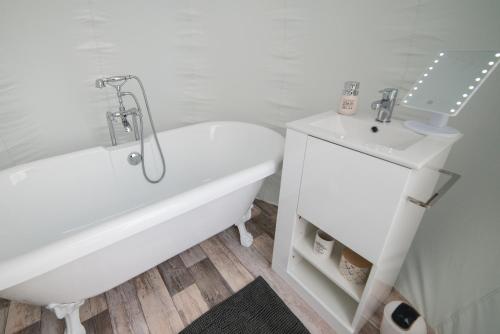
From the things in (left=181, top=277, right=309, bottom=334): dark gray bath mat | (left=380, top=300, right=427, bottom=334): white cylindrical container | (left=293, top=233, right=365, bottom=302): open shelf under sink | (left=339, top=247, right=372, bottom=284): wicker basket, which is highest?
(left=339, top=247, right=372, bottom=284): wicker basket

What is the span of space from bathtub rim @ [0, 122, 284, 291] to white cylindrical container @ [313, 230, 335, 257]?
447 mm

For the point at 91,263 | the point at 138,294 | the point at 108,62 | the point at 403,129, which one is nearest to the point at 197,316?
the point at 138,294

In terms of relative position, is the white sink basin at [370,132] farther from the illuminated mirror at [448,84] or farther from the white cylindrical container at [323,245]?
the white cylindrical container at [323,245]

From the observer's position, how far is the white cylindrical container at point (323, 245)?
1.04 metres

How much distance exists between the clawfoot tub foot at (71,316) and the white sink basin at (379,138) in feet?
3.66

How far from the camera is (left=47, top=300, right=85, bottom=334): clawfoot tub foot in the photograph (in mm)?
914

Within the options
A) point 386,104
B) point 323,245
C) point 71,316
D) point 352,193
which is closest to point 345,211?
point 352,193

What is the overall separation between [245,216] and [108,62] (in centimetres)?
125

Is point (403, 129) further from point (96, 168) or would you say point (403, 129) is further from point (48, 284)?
point (96, 168)

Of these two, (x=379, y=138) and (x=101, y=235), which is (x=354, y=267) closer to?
(x=379, y=138)

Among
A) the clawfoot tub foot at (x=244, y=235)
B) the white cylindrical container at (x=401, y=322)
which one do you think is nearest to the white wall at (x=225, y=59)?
the white cylindrical container at (x=401, y=322)

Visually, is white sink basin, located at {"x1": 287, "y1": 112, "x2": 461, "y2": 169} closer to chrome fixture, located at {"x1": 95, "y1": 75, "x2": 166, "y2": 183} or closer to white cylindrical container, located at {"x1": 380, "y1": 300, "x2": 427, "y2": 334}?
white cylindrical container, located at {"x1": 380, "y1": 300, "x2": 427, "y2": 334}

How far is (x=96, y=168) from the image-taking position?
131cm

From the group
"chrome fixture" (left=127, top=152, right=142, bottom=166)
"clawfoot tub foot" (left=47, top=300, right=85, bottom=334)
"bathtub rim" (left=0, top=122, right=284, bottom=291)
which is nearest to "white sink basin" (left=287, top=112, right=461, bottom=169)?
"bathtub rim" (left=0, top=122, right=284, bottom=291)
